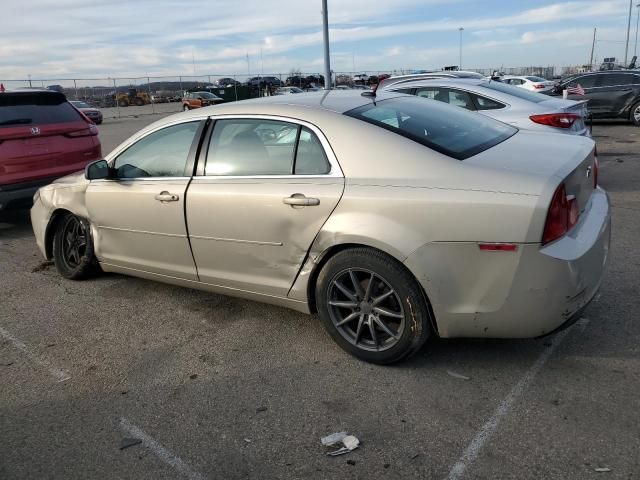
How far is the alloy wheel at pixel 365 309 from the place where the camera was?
3.27 meters

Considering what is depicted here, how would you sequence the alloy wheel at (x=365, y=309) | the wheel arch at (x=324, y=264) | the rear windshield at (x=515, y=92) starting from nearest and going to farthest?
the wheel arch at (x=324, y=264) → the alloy wheel at (x=365, y=309) → the rear windshield at (x=515, y=92)

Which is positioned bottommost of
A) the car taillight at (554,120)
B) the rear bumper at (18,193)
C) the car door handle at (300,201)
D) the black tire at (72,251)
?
the black tire at (72,251)

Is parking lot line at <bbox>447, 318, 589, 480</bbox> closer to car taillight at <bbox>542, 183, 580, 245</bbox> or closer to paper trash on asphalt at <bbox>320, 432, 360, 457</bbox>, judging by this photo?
paper trash on asphalt at <bbox>320, 432, 360, 457</bbox>

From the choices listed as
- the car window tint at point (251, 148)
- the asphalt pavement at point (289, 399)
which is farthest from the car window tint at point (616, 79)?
the car window tint at point (251, 148)

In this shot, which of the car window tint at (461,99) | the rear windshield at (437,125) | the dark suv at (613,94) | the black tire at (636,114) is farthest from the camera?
the black tire at (636,114)

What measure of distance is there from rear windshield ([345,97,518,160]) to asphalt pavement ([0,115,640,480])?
1240mm

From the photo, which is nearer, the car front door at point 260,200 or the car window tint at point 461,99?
the car front door at point 260,200

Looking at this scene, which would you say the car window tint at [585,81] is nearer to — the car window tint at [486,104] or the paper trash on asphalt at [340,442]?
the car window tint at [486,104]

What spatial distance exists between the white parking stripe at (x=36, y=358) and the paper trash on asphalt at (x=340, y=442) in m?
1.72

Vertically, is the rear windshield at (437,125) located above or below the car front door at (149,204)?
above

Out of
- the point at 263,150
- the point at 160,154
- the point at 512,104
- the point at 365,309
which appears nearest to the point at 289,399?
the point at 365,309

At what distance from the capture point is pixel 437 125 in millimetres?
3684

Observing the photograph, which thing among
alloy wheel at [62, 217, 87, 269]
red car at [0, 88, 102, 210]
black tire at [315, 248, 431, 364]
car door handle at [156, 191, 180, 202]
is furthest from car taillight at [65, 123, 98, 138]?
black tire at [315, 248, 431, 364]

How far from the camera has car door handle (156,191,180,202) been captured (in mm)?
3985
